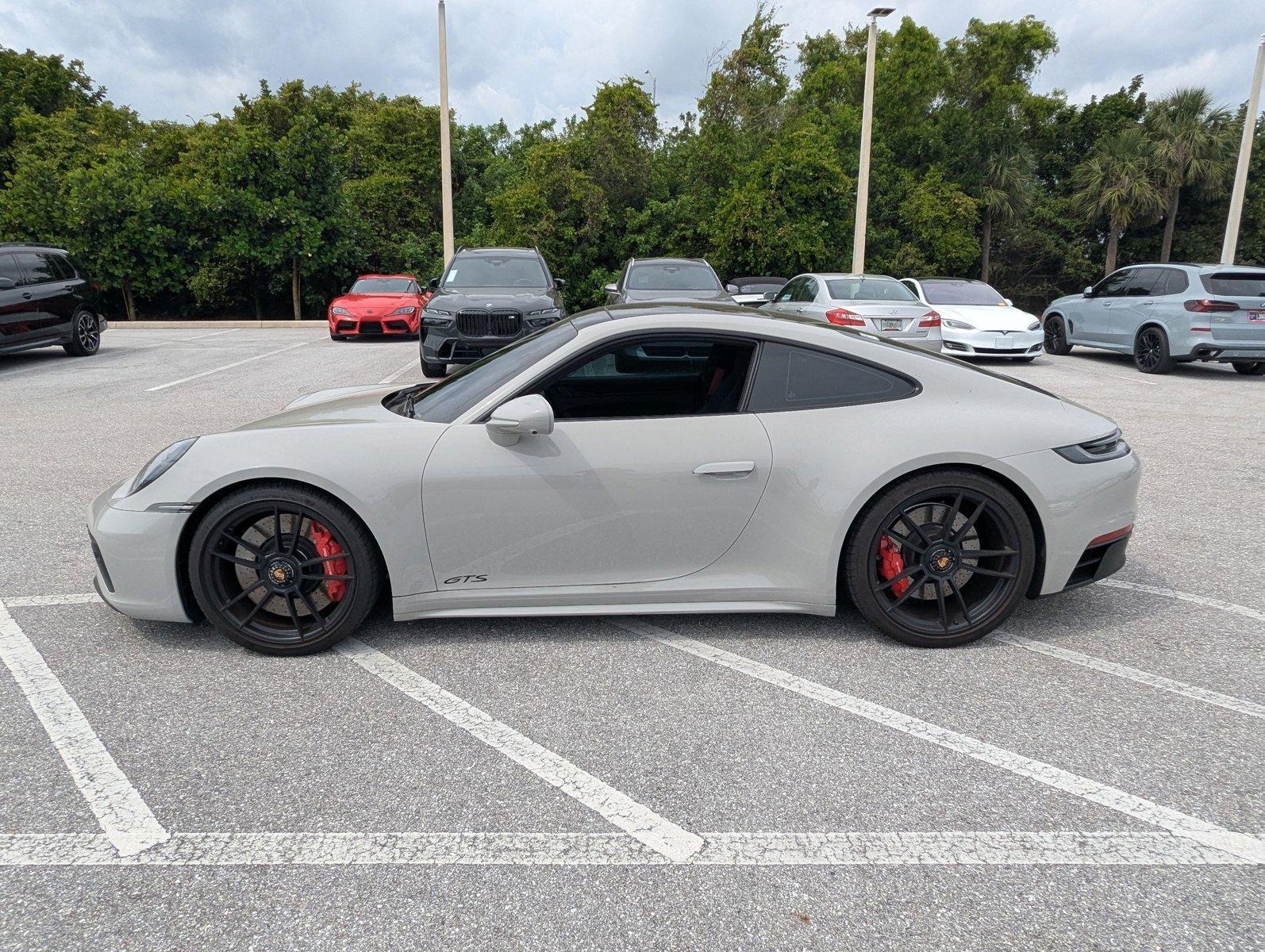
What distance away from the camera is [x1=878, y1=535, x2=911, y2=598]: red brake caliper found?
3621 millimetres

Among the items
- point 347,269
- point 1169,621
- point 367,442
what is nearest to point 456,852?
point 367,442

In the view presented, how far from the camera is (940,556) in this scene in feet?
11.8

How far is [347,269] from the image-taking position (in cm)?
2619

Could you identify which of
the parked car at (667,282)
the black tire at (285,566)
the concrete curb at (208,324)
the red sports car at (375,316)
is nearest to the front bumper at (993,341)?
the parked car at (667,282)

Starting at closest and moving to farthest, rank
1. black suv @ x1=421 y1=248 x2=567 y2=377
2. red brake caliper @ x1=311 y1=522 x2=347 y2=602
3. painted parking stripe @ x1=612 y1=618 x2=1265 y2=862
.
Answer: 1. painted parking stripe @ x1=612 y1=618 x2=1265 y2=862
2. red brake caliper @ x1=311 y1=522 x2=347 y2=602
3. black suv @ x1=421 y1=248 x2=567 y2=377

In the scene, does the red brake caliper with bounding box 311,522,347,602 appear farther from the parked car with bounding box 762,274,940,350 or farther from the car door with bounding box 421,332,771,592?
the parked car with bounding box 762,274,940,350

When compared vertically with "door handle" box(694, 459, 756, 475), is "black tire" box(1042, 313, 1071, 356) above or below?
above

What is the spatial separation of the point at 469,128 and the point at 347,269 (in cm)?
1550

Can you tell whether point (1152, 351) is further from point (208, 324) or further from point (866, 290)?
point (208, 324)

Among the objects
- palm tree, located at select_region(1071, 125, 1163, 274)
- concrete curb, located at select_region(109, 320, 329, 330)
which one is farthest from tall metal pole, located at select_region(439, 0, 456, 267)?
palm tree, located at select_region(1071, 125, 1163, 274)

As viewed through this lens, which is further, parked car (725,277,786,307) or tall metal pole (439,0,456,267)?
tall metal pole (439,0,456,267)

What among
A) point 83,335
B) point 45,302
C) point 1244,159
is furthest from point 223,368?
point 1244,159

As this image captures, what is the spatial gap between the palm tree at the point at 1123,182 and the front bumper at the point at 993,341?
24600 mm

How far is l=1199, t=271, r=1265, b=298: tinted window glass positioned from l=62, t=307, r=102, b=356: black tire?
1709cm
